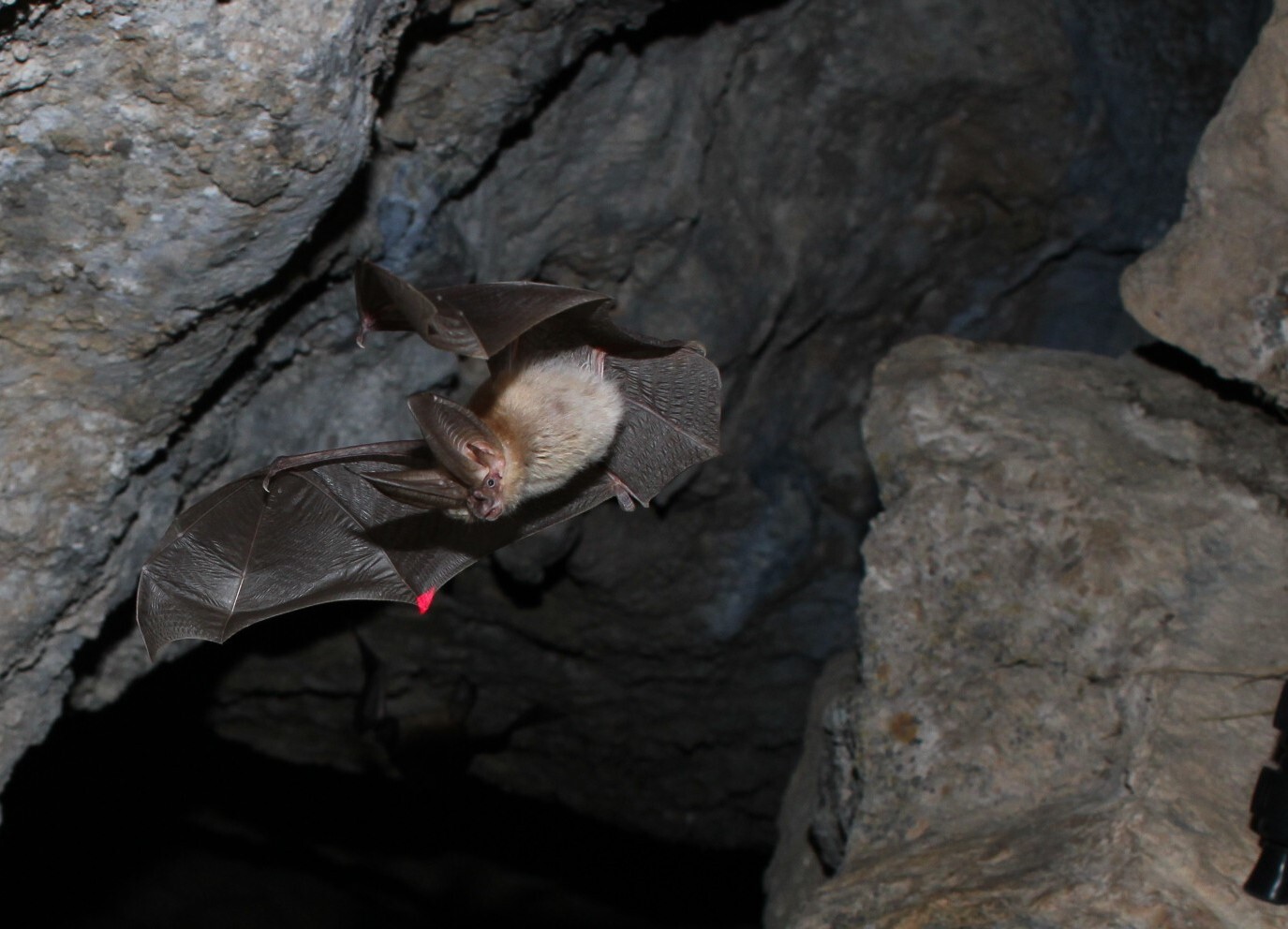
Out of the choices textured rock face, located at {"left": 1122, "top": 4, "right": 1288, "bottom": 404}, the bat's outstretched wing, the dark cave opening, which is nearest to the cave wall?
the bat's outstretched wing

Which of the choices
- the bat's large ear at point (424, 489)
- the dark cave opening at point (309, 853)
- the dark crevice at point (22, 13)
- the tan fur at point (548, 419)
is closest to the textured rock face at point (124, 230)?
the dark crevice at point (22, 13)

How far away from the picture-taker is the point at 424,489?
213 centimetres

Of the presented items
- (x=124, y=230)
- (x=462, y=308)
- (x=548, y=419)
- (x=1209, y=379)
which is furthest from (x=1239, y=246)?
(x=124, y=230)

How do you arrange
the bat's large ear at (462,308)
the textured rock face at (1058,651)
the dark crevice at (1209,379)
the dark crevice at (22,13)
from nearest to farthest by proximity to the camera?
the dark crevice at (22,13) → the bat's large ear at (462,308) → the textured rock face at (1058,651) → the dark crevice at (1209,379)

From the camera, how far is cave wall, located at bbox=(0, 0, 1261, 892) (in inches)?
89.1

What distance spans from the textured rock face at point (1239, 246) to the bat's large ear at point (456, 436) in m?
1.94

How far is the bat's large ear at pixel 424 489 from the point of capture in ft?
6.97

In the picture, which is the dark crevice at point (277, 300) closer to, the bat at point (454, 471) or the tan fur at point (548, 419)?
the bat at point (454, 471)

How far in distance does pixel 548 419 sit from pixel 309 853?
5.44m

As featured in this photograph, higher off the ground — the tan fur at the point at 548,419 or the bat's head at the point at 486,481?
the bat's head at the point at 486,481

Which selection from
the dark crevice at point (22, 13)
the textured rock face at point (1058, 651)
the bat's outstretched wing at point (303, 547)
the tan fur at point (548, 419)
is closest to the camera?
the dark crevice at point (22, 13)

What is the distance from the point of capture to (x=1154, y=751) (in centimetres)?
237

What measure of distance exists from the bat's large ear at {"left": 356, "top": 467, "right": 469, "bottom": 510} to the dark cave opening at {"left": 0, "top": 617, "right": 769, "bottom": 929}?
160 inches

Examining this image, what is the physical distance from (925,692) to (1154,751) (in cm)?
60
